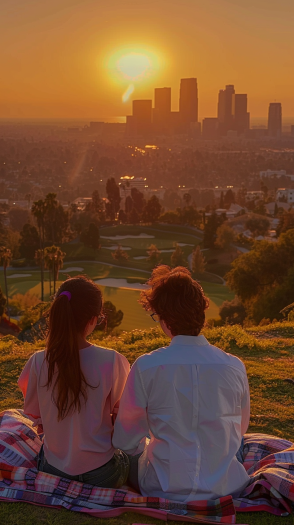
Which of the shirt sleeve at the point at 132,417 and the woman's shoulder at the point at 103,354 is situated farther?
the woman's shoulder at the point at 103,354

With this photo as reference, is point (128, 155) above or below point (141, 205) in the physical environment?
above

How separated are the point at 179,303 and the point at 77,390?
0.65m

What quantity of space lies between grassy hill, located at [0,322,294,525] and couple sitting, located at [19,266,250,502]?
7.9 inches

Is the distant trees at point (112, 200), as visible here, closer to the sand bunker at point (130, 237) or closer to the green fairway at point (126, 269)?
the green fairway at point (126, 269)

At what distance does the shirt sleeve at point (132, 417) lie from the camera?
2.43m

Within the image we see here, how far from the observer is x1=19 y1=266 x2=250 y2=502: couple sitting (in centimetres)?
241

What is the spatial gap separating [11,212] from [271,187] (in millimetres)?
64916

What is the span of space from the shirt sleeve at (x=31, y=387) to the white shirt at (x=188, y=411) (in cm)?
50

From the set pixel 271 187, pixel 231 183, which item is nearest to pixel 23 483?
pixel 271 187

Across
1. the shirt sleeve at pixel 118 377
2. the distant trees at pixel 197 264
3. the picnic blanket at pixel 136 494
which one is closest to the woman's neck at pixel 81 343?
the shirt sleeve at pixel 118 377

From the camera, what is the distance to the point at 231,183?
128250 millimetres

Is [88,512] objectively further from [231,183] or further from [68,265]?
[231,183]

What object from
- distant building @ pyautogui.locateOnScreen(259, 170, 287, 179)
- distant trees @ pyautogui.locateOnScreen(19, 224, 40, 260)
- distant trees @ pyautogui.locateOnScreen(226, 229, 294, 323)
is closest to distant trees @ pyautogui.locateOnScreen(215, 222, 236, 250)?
distant trees @ pyautogui.locateOnScreen(19, 224, 40, 260)

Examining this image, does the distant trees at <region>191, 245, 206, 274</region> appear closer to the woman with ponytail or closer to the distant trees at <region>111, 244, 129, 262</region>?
the distant trees at <region>111, 244, 129, 262</region>
